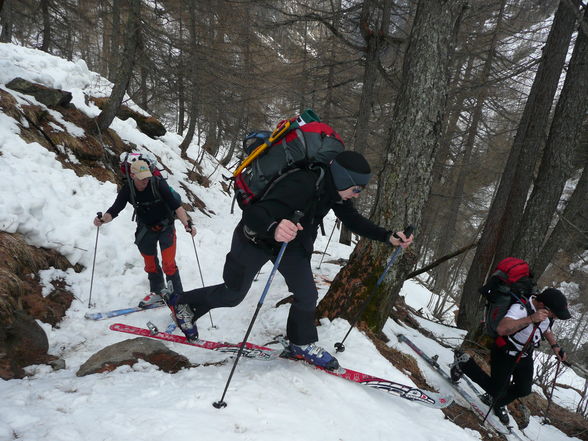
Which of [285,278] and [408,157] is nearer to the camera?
[285,278]

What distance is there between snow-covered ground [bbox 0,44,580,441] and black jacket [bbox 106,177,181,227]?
1.57m

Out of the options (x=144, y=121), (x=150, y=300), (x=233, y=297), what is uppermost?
(x=144, y=121)

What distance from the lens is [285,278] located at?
11.4ft

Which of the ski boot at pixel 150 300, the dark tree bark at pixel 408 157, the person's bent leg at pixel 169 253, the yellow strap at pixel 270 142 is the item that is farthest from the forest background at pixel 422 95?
the ski boot at pixel 150 300

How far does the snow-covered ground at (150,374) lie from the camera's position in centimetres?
239

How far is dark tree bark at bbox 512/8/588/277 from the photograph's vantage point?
6.04m

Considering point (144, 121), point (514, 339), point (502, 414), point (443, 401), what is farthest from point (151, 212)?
point (144, 121)

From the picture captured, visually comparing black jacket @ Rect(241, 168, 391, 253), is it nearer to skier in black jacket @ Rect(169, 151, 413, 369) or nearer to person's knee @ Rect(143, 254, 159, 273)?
skier in black jacket @ Rect(169, 151, 413, 369)

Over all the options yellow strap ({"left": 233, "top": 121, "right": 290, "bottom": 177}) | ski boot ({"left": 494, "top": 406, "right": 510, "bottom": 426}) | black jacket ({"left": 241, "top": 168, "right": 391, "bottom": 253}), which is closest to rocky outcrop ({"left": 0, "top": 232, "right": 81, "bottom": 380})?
black jacket ({"left": 241, "top": 168, "right": 391, "bottom": 253})

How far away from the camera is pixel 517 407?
17.1ft

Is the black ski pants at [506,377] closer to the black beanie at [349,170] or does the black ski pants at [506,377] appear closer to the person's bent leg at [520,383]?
the person's bent leg at [520,383]

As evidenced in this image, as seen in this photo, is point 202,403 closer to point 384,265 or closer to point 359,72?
point 384,265

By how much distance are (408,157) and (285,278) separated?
224 cm

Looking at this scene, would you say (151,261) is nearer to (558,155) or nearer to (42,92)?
(42,92)
